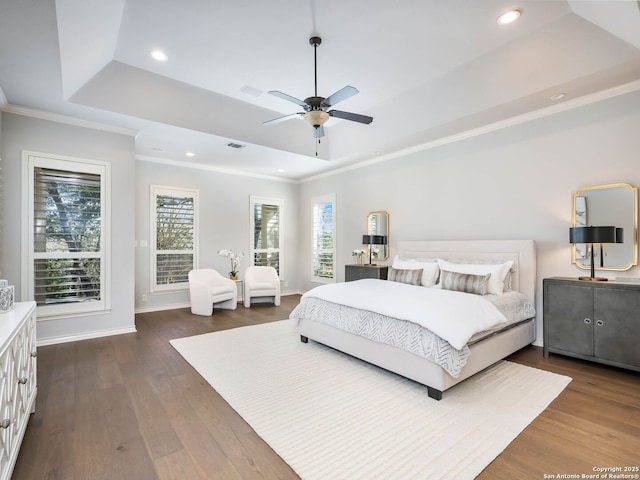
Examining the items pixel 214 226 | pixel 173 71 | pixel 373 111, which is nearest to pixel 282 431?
pixel 173 71

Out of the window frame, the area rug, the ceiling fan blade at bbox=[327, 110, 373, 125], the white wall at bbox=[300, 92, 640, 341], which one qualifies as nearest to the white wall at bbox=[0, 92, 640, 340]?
the white wall at bbox=[300, 92, 640, 341]

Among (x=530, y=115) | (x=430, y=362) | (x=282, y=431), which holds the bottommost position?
(x=282, y=431)

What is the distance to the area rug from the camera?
1.87 meters

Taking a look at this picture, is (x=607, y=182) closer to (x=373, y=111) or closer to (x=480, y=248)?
(x=480, y=248)

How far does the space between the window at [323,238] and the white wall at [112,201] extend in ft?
12.5

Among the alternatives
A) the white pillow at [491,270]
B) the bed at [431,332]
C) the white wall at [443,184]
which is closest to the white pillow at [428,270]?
the bed at [431,332]

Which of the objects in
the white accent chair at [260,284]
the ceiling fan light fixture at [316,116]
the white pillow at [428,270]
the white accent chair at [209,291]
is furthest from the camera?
the white accent chair at [260,284]

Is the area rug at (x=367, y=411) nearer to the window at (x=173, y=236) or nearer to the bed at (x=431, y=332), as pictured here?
the bed at (x=431, y=332)

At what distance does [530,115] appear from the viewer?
12.9 ft

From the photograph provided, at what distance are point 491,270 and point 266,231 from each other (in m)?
4.95

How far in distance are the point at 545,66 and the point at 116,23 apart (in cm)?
402

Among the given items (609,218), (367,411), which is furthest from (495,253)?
(367,411)

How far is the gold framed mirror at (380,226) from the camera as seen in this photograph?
19.1 ft

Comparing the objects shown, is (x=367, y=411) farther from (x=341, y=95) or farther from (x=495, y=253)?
(x=495, y=253)
